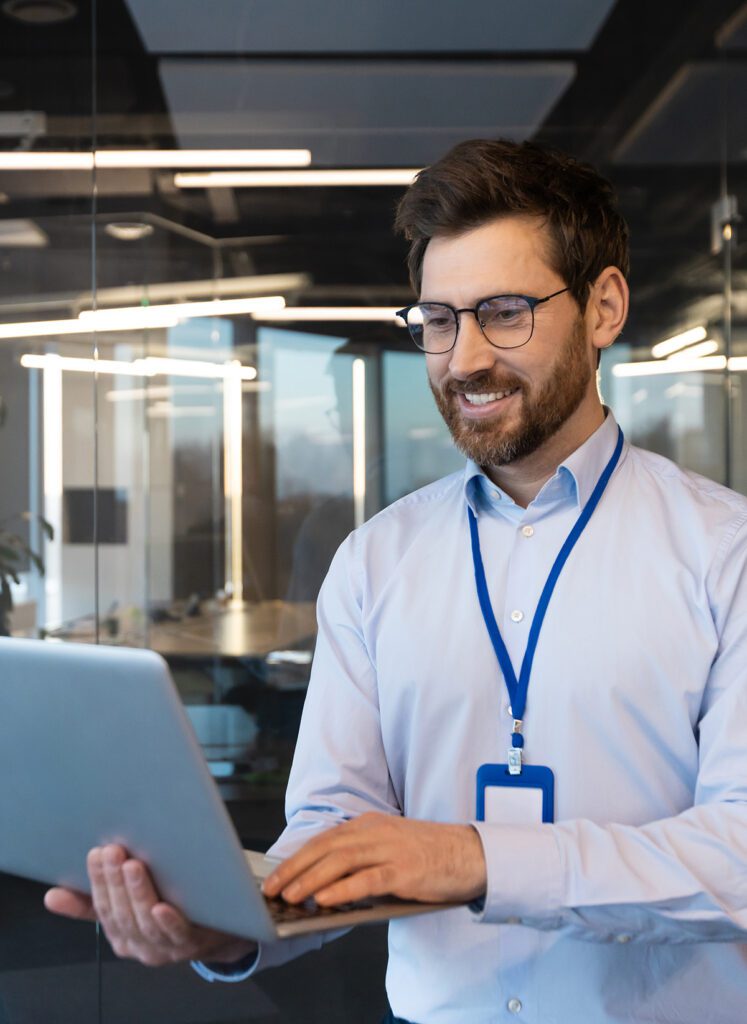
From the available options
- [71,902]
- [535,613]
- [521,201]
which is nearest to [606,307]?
[521,201]

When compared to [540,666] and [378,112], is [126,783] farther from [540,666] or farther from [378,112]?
[378,112]

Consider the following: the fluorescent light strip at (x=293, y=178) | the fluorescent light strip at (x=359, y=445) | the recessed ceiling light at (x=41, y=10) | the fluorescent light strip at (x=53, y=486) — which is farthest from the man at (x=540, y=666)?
the recessed ceiling light at (x=41, y=10)

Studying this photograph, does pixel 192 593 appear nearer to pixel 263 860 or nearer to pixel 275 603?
pixel 275 603

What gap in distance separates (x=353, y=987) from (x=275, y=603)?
48.3 inches

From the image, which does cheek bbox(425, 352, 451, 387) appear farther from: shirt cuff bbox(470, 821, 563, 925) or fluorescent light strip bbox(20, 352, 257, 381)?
fluorescent light strip bbox(20, 352, 257, 381)

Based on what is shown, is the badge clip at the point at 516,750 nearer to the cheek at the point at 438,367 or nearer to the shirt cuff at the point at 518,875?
the shirt cuff at the point at 518,875

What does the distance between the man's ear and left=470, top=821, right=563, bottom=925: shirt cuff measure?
760 mm

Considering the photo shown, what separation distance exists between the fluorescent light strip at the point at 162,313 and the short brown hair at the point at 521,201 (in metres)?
2.09

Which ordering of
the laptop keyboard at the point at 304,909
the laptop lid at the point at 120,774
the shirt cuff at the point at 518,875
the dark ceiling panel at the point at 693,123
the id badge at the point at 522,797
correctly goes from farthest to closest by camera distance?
the dark ceiling panel at the point at 693,123 → the id badge at the point at 522,797 → the shirt cuff at the point at 518,875 → the laptop keyboard at the point at 304,909 → the laptop lid at the point at 120,774

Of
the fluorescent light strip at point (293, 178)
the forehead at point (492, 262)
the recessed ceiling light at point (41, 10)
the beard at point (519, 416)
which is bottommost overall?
the beard at point (519, 416)

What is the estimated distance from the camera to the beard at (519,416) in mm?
1662

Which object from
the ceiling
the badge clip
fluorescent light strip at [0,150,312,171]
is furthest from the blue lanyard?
fluorescent light strip at [0,150,312,171]

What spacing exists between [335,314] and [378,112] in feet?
2.15

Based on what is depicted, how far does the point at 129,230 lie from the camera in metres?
3.87
